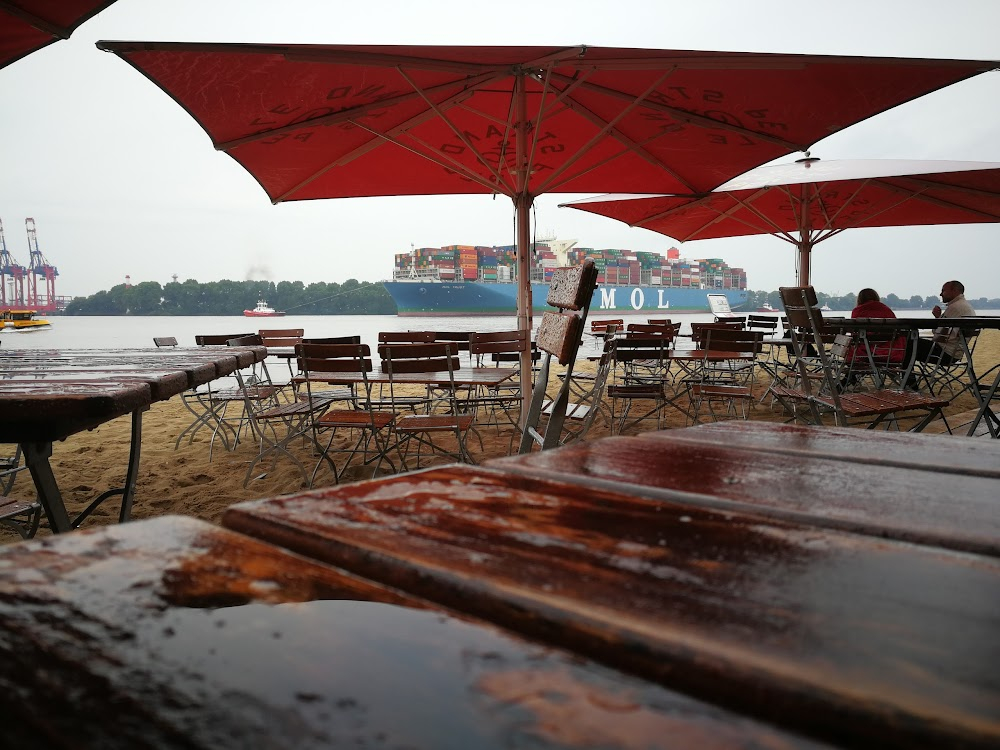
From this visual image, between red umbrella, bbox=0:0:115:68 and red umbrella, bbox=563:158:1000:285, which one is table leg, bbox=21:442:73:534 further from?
red umbrella, bbox=563:158:1000:285

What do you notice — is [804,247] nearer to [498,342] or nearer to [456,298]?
[498,342]

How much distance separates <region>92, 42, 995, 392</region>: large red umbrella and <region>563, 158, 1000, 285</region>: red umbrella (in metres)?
1.52

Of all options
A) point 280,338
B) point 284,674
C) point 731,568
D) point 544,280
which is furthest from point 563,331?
point 544,280

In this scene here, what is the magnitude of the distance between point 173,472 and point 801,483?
4110 mm

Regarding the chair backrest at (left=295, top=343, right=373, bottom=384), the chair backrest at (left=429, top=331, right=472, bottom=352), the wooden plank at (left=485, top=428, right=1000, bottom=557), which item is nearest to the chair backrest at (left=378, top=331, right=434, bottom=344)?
the chair backrest at (left=429, top=331, right=472, bottom=352)

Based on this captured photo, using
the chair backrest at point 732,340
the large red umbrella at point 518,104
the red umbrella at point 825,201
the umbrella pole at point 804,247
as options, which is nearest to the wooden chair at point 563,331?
the large red umbrella at point 518,104

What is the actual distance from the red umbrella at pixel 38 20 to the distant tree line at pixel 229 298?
42.2 metres

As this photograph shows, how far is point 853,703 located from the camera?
22cm

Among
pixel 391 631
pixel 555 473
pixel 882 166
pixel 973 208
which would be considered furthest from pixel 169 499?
pixel 973 208

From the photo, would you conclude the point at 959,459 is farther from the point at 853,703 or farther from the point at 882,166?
the point at 882,166

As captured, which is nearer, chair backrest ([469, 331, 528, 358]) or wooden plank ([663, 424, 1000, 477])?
wooden plank ([663, 424, 1000, 477])

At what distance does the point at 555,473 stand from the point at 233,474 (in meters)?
3.70

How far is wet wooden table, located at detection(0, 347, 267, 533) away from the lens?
3.84ft

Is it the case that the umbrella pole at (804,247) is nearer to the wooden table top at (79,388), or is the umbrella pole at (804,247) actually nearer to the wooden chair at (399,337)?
the wooden chair at (399,337)
